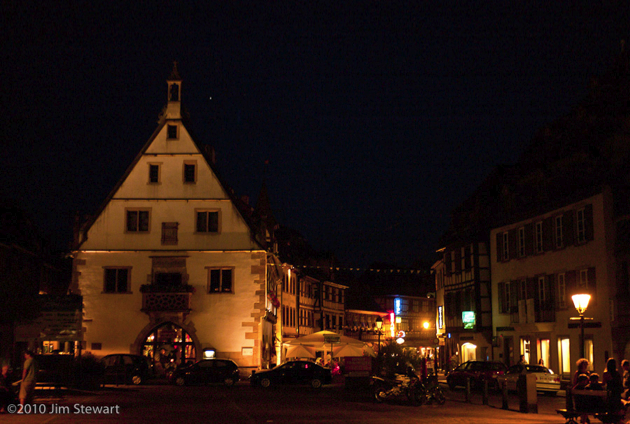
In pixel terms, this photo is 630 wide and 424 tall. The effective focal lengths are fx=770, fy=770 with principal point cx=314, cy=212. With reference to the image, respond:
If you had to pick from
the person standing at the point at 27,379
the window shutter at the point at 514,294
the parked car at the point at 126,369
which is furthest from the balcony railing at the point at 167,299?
the person standing at the point at 27,379

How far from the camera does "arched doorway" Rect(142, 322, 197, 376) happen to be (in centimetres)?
4525

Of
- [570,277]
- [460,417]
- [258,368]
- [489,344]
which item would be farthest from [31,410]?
[489,344]

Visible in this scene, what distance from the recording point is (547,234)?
137ft

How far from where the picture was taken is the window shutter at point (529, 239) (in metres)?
43.8

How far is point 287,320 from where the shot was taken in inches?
2547

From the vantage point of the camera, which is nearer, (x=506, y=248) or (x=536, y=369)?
(x=536, y=369)

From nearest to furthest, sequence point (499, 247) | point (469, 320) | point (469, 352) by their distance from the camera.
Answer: point (499, 247), point (469, 320), point (469, 352)

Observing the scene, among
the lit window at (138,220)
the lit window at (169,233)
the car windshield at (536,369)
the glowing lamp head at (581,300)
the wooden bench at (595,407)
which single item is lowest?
the car windshield at (536,369)

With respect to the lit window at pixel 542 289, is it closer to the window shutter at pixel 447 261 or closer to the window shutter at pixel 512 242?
the window shutter at pixel 512 242

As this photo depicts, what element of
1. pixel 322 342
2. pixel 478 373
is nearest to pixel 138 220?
pixel 322 342

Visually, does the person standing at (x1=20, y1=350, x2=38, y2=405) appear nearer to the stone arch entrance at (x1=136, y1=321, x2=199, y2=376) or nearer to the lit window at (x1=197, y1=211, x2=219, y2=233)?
the stone arch entrance at (x1=136, y1=321, x2=199, y2=376)

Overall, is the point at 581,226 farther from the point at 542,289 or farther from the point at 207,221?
the point at 207,221

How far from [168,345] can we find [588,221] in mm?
24524

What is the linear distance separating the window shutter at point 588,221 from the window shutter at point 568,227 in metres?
1.48
